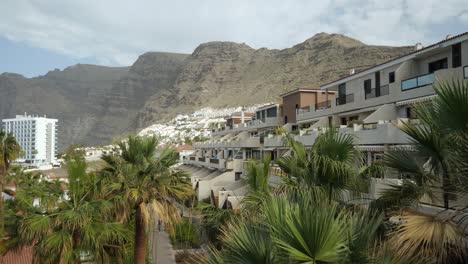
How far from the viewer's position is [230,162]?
36094 millimetres

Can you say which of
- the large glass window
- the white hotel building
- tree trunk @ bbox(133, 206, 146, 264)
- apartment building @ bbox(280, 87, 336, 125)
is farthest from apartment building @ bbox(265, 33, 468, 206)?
the white hotel building

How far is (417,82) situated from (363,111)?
5921 mm

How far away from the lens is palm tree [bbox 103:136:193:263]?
10.0m

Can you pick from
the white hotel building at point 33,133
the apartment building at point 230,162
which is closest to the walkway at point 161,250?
the apartment building at point 230,162

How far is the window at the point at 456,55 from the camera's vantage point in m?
18.5

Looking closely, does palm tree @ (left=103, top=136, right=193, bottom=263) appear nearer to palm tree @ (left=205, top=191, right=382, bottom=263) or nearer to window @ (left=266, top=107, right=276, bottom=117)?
palm tree @ (left=205, top=191, right=382, bottom=263)

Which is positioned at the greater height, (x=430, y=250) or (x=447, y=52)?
(x=447, y=52)

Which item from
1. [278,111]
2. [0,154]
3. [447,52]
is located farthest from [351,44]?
[0,154]

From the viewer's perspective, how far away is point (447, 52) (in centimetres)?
1970

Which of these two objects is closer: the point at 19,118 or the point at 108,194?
the point at 108,194

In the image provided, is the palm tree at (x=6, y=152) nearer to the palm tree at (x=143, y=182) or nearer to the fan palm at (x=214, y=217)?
the fan palm at (x=214, y=217)

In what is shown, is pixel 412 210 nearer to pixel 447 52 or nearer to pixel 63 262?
pixel 63 262

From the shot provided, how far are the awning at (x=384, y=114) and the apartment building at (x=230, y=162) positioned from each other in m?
8.58

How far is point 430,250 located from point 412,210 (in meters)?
1.09
